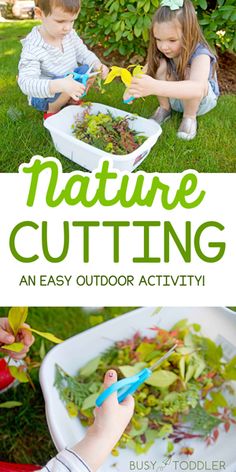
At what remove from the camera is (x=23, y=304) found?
2.77 feet

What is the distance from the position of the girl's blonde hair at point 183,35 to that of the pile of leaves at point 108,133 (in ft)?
0.38

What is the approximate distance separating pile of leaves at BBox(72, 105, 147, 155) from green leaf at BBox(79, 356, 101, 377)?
318mm

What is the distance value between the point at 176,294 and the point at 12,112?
431 millimetres

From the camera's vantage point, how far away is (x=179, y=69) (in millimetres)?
1103

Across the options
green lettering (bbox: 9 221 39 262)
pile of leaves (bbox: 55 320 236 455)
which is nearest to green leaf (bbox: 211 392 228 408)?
pile of leaves (bbox: 55 320 236 455)

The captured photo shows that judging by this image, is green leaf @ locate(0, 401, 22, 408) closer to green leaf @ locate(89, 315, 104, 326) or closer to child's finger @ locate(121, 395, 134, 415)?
green leaf @ locate(89, 315, 104, 326)

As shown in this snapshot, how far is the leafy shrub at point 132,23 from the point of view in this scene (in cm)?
105

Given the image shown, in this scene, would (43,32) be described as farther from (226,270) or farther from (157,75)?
(226,270)

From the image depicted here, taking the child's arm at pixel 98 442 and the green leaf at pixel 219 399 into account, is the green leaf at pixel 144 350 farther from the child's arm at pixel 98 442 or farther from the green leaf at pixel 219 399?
the child's arm at pixel 98 442

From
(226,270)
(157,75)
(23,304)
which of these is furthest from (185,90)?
(23,304)

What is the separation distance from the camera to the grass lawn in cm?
98

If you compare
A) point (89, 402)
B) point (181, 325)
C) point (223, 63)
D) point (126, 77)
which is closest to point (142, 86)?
point (126, 77)

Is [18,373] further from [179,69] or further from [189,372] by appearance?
[179,69]

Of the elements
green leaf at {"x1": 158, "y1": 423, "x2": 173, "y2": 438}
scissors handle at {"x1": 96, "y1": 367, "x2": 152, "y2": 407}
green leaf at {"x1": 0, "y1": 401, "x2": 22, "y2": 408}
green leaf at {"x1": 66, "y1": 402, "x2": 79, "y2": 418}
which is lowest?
green leaf at {"x1": 0, "y1": 401, "x2": 22, "y2": 408}
